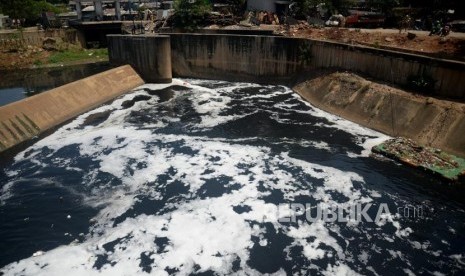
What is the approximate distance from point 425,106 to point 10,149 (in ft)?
90.3

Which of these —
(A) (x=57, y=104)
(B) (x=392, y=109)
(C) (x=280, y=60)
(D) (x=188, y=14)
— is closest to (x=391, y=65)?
(B) (x=392, y=109)

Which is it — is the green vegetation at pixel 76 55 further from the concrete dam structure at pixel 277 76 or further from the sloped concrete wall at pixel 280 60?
the sloped concrete wall at pixel 280 60

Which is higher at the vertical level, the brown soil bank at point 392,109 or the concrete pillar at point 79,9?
the concrete pillar at point 79,9

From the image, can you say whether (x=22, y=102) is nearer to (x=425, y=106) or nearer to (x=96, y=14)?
(x=425, y=106)

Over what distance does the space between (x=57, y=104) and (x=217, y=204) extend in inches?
712

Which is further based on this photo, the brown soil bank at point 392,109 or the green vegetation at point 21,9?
the green vegetation at point 21,9

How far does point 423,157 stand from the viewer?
67.7 feet

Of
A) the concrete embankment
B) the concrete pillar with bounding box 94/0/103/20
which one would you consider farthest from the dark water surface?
the concrete pillar with bounding box 94/0/103/20

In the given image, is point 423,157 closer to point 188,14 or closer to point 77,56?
point 188,14

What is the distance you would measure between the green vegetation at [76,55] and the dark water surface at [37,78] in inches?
86.2

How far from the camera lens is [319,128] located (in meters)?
26.6

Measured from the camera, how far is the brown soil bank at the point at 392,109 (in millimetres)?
22125

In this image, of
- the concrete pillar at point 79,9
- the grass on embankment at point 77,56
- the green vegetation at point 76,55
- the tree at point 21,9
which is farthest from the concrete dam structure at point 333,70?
the tree at point 21,9

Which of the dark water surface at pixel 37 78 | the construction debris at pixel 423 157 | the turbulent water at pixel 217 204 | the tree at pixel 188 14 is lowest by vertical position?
the turbulent water at pixel 217 204
